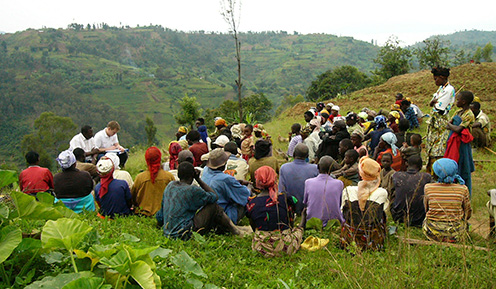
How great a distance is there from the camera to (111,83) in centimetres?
9525

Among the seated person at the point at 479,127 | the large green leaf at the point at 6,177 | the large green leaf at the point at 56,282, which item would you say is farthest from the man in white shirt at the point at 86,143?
the seated person at the point at 479,127

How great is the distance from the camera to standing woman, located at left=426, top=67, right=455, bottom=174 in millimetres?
5199

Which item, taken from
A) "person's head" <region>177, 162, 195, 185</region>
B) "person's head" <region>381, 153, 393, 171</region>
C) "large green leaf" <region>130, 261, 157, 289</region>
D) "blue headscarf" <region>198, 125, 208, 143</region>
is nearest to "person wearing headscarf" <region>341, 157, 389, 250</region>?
"person's head" <region>381, 153, 393, 171</region>

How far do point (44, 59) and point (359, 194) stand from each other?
109 metres

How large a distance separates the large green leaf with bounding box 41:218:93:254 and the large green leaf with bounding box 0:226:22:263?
0.13m

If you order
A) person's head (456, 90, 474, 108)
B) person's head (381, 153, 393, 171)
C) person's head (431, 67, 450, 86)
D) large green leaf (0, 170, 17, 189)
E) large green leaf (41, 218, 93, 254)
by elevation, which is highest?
person's head (431, 67, 450, 86)

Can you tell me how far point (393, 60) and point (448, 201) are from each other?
87.8 ft

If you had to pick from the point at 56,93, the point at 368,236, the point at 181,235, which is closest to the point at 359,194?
the point at 368,236

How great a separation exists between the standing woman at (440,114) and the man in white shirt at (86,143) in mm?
5955

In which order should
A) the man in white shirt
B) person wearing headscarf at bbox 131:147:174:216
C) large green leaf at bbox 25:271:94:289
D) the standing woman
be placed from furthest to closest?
the man in white shirt, the standing woman, person wearing headscarf at bbox 131:147:174:216, large green leaf at bbox 25:271:94:289

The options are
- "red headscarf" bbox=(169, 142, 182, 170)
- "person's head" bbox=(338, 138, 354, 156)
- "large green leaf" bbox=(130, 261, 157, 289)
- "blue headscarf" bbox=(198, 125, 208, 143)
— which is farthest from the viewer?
"blue headscarf" bbox=(198, 125, 208, 143)

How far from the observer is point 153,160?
15.4ft

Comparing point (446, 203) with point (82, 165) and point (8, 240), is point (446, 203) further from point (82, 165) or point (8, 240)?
point (82, 165)

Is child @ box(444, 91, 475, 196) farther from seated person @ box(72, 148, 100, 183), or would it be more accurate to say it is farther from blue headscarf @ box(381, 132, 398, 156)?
seated person @ box(72, 148, 100, 183)
